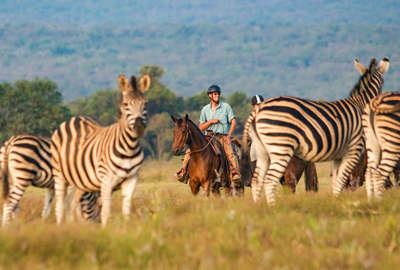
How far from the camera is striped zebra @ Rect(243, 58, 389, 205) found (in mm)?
10344

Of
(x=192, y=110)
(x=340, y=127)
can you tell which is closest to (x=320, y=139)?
(x=340, y=127)

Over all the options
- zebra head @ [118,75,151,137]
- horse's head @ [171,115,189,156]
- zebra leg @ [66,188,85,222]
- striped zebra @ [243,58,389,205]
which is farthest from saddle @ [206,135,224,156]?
zebra head @ [118,75,151,137]

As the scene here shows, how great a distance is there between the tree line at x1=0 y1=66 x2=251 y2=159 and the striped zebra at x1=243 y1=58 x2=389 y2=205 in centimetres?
2506

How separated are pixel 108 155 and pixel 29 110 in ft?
163

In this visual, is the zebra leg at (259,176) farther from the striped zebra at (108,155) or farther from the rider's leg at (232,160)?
the striped zebra at (108,155)

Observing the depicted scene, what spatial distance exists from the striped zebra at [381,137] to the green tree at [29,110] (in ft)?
123

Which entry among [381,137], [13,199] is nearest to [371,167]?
[381,137]

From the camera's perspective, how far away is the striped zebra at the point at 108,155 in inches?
342

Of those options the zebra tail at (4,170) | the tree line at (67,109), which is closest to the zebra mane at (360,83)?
the zebra tail at (4,170)

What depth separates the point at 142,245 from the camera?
6.84 m

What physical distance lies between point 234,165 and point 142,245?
7.12 metres

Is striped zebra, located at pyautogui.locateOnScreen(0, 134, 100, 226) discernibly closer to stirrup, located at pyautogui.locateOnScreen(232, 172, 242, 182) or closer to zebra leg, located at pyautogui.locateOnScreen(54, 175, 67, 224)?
zebra leg, located at pyautogui.locateOnScreen(54, 175, 67, 224)

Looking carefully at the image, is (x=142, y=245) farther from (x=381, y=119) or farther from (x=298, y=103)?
(x=381, y=119)

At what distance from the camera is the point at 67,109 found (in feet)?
205
